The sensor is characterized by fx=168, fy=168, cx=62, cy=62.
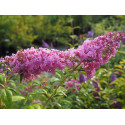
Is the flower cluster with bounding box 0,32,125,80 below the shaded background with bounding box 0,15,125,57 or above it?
below

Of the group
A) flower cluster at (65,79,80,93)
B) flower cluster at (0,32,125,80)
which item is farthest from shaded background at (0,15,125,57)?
flower cluster at (0,32,125,80)

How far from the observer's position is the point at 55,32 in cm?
217

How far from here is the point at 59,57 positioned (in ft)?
3.59

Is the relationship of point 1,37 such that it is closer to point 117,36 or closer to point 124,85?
point 117,36

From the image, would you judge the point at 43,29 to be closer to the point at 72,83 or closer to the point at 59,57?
the point at 72,83

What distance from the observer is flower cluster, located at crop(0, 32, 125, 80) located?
104cm

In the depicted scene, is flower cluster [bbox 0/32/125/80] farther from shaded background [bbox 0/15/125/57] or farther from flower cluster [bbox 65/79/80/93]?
shaded background [bbox 0/15/125/57]

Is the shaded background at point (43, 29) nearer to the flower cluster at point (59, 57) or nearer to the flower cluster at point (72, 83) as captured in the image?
the flower cluster at point (72, 83)

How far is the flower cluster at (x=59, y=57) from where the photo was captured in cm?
104

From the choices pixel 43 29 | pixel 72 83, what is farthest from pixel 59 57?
pixel 43 29

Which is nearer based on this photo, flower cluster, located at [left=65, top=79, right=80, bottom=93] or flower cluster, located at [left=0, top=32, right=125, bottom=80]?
flower cluster, located at [left=0, top=32, right=125, bottom=80]

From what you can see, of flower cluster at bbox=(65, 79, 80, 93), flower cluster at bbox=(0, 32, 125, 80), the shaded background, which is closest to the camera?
flower cluster at bbox=(0, 32, 125, 80)
